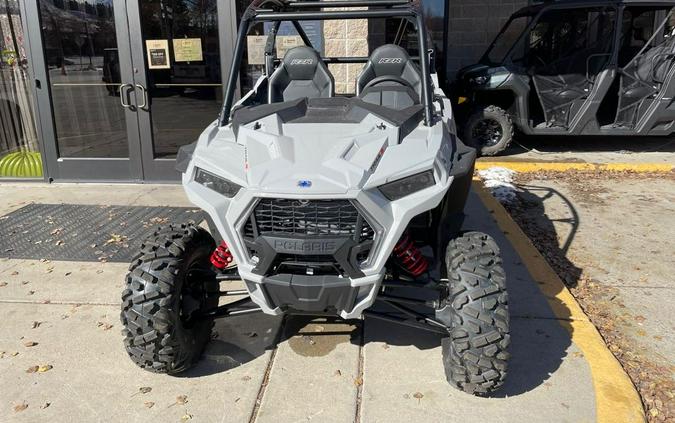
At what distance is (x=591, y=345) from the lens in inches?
136

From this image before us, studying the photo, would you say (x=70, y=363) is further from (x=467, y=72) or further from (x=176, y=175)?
(x=467, y=72)

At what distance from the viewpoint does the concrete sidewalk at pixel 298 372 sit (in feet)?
9.60

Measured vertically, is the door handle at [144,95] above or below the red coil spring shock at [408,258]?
above

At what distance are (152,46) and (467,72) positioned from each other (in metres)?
4.45

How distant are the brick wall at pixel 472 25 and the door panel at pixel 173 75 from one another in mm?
5737

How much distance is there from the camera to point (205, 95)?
22.7 feet

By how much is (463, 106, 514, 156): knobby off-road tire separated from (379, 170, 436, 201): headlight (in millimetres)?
5609

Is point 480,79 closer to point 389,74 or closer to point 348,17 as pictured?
point 389,74

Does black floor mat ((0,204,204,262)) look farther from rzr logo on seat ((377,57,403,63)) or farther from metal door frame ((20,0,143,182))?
rzr logo on seat ((377,57,403,63))

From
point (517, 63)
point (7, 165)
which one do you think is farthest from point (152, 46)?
point (517, 63)

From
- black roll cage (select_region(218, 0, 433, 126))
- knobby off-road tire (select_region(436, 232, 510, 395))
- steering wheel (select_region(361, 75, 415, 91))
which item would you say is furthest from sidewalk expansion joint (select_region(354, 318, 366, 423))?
steering wheel (select_region(361, 75, 415, 91))

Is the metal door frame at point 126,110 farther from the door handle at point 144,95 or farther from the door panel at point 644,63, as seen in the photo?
the door panel at point 644,63

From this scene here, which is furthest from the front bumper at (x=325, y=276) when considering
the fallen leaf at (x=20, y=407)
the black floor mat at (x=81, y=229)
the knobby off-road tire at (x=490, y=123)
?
the knobby off-road tire at (x=490, y=123)

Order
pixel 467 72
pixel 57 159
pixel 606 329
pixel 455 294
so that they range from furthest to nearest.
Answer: pixel 467 72 < pixel 57 159 < pixel 606 329 < pixel 455 294
